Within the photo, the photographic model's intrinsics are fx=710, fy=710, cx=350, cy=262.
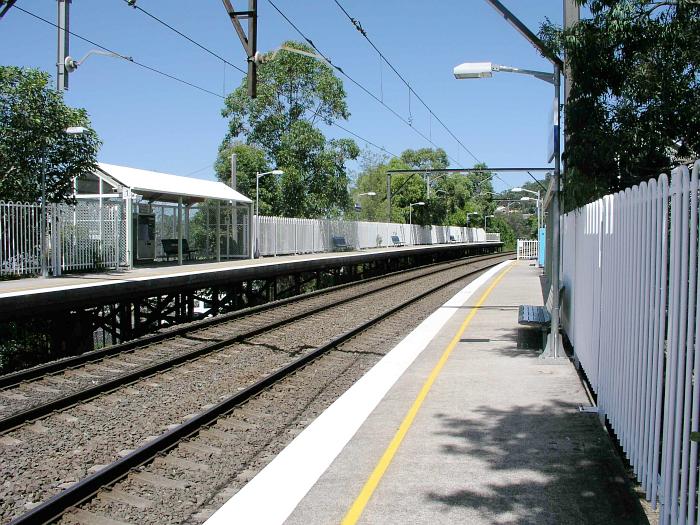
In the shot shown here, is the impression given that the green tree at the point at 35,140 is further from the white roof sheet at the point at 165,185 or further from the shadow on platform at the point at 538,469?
the shadow on platform at the point at 538,469

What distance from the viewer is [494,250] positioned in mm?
91625

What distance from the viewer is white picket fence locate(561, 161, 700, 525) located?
3.51m

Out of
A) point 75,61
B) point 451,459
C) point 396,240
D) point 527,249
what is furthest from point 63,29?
point 527,249

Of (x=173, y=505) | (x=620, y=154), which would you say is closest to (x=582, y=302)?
(x=620, y=154)

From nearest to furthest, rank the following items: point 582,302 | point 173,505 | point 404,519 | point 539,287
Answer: point 404,519, point 173,505, point 582,302, point 539,287

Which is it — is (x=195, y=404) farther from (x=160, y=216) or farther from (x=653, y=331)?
(x=160, y=216)

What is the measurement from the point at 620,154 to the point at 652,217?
4.43m

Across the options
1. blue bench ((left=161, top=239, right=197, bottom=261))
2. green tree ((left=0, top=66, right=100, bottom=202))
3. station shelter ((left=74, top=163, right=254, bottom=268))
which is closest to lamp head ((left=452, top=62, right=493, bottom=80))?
green tree ((left=0, top=66, right=100, bottom=202))

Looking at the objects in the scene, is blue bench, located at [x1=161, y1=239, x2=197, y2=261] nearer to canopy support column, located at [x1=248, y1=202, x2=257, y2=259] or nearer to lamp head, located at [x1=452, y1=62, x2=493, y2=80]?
canopy support column, located at [x1=248, y1=202, x2=257, y2=259]

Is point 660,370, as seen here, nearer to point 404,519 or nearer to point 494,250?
point 404,519

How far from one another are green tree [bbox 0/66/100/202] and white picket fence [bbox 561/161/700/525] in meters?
14.7

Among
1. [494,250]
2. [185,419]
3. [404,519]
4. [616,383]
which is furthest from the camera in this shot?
[494,250]

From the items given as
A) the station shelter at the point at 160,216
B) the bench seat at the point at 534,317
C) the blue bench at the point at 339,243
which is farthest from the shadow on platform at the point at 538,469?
the blue bench at the point at 339,243

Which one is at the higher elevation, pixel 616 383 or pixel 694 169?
pixel 694 169
